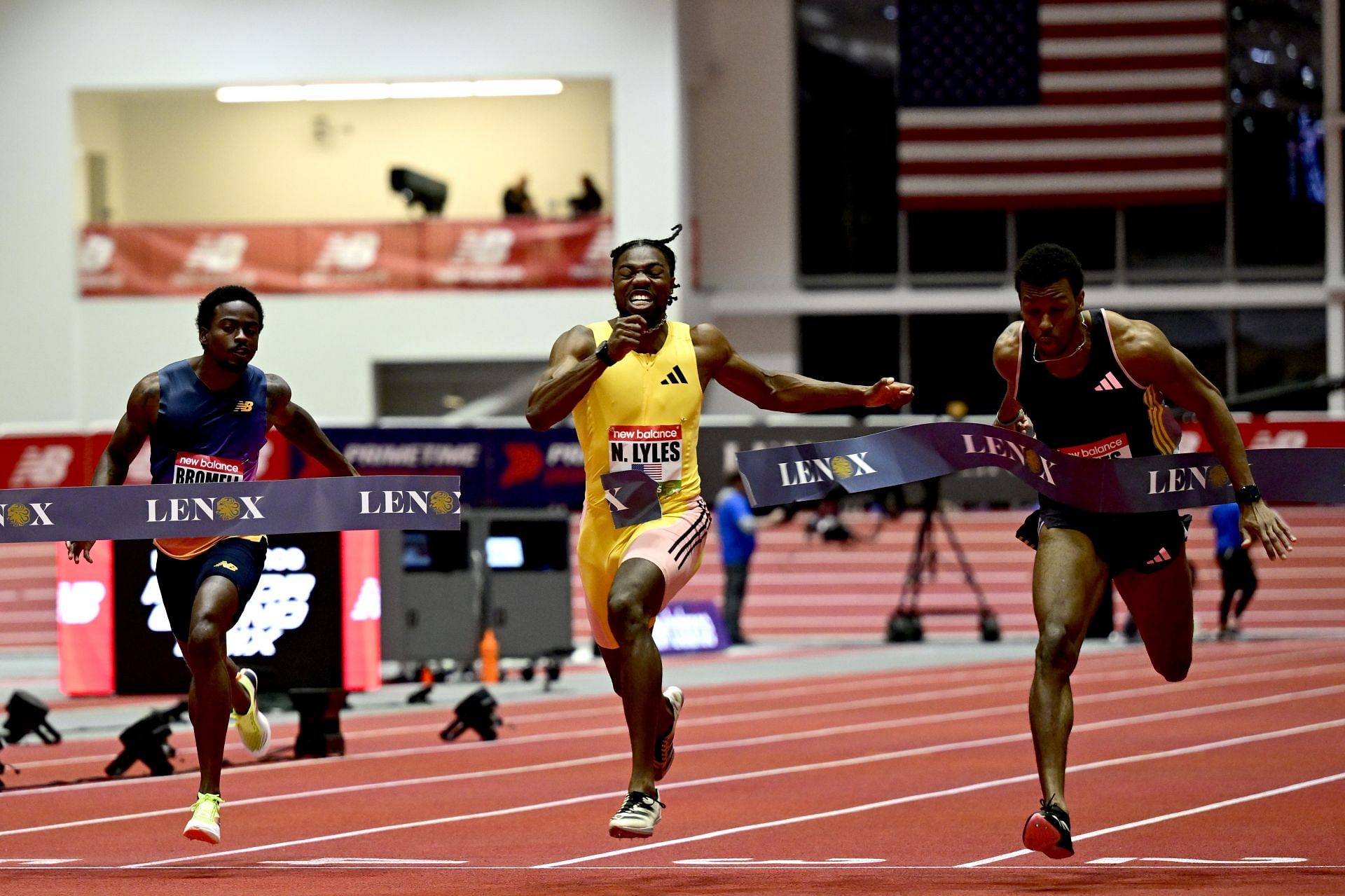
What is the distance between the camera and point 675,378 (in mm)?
7066

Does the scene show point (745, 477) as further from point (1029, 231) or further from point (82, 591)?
point (1029, 231)

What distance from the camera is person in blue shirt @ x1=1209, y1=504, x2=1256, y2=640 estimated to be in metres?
20.9


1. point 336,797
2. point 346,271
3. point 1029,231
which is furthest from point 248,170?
point 336,797

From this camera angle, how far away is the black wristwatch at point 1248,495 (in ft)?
21.7

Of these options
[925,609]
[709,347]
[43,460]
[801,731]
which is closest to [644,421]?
[709,347]

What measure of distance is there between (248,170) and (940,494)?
15.4 meters

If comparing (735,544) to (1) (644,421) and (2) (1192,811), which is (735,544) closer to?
(2) (1192,811)

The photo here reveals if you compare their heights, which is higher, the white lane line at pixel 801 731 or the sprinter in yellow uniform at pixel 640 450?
the sprinter in yellow uniform at pixel 640 450

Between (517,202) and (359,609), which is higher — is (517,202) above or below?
above

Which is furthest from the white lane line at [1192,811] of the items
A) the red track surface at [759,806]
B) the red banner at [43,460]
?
the red banner at [43,460]

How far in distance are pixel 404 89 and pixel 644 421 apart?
77.5 ft

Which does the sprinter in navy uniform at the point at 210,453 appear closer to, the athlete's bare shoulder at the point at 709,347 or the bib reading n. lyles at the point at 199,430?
the bib reading n. lyles at the point at 199,430

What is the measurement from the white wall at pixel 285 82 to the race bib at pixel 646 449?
21377mm

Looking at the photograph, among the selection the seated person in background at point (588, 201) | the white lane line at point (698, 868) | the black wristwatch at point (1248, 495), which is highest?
the seated person in background at point (588, 201)
